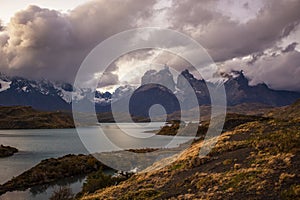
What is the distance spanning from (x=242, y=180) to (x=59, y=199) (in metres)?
34.8

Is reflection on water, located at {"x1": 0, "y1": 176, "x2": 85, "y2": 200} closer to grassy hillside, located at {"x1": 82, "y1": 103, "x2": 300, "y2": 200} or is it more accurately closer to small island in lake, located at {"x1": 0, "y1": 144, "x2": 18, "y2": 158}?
grassy hillside, located at {"x1": 82, "y1": 103, "x2": 300, "y2": 200}

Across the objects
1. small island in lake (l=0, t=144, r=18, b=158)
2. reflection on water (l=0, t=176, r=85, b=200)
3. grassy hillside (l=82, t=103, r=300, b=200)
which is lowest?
reflection on water (l=0, t=176, r=85, b=200)

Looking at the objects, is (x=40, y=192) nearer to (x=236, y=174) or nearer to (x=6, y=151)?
(x=236, y=174)

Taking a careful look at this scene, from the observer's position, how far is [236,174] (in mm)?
32625

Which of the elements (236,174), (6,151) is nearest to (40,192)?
(236,174)

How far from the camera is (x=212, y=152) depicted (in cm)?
4541

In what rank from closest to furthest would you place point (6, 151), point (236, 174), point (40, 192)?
1. point (236, 174)
2. point (40, 192)
3. point (6, 151)

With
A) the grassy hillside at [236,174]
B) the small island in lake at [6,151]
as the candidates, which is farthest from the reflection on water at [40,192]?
the small island in lake at [6,151]

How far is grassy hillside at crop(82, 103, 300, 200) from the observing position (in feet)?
90.5

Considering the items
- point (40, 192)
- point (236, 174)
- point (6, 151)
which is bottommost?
point (40, 192)

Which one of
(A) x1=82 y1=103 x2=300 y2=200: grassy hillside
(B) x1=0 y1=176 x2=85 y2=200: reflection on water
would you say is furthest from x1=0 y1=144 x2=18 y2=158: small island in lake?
(A) x1=82 y1=103 x2=300 y2=200: grassy hillside

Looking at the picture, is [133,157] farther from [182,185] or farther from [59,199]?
[182,185]

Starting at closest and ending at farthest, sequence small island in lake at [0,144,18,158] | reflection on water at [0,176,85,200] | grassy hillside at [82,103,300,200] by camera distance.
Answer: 1. grassy hillside at [82,103,300,200]
2. reflection on water at [0,176,85,200]
3. small island in lake at [0,144,18,158]

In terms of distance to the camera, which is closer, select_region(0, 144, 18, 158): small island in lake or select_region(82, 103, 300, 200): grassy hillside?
select_region(82, 103, 300, 200): grassy hillside
